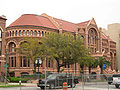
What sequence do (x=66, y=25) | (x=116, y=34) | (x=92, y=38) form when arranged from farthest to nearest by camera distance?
(x=116, y=34) → (x=92, y=38) → (x=66, y=25)

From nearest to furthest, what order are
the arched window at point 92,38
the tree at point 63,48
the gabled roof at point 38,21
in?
the tree at point 63,48
the gabled roof at point 38,21
the arched window at point 92,38

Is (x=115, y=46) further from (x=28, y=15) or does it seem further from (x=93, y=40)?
(x=28, y=15)

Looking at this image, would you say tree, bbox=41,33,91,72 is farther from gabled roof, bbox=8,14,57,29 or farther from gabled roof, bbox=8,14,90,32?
gabled roof, bbox=8,14,90,32

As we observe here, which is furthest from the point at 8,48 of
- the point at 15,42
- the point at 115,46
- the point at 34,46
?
the point at 115,46

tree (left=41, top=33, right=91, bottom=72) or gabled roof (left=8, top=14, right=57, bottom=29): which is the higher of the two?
gabled roof (left=8, top=14, right=57, bottom=29)

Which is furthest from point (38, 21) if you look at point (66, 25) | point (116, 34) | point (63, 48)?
point (116, 34)

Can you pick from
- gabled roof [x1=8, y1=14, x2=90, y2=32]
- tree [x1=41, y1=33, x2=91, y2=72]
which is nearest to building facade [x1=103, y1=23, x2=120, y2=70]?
gabled roof [x1=8, y1=14, x2=90, y2=32]

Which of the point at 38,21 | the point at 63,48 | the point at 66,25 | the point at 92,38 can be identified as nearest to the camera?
the point at 63,48

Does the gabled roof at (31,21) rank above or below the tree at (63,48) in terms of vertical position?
above

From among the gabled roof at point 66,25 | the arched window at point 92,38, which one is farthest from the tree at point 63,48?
the arched window at point 92,38

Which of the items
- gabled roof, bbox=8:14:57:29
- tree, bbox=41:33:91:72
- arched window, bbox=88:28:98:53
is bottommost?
tree, bbox=41:33:91:72

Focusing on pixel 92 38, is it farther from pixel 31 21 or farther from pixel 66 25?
pixel 31 21

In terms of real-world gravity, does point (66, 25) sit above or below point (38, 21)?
above

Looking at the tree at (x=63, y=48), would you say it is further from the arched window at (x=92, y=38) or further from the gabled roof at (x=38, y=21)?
the arched window at (x=92, y=38)
